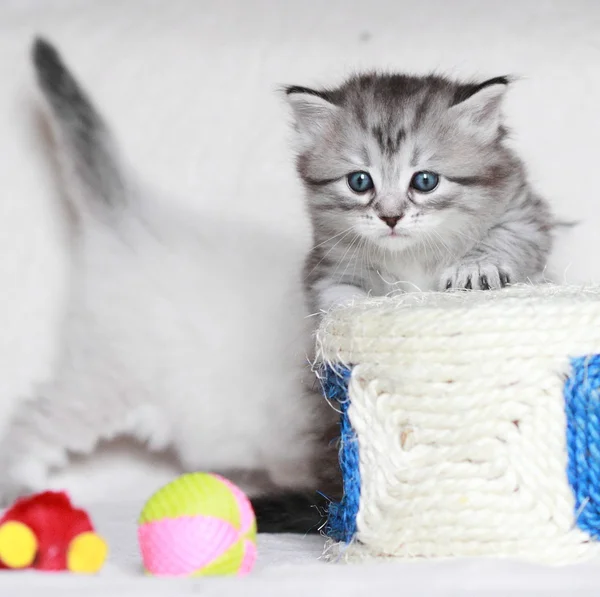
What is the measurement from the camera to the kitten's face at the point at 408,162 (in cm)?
162

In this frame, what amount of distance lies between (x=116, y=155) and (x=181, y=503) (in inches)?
50.6

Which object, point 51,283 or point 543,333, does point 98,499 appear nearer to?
point 51,283

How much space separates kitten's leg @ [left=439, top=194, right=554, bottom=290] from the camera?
1.60 m

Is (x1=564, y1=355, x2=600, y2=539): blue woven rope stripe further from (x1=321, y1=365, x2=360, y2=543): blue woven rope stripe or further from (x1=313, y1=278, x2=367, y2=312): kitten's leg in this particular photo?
(x1=313, y1=278, x2=367, y2=312): kitten's leg

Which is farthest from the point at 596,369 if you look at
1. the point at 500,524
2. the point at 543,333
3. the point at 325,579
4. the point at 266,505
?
the point at 266,505

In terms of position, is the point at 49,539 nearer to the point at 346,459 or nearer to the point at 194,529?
the point at 194,529

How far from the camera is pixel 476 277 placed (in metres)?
1.60

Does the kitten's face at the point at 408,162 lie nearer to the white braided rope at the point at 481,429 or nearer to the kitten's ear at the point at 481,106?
the kitten's ear at the point at 481,106

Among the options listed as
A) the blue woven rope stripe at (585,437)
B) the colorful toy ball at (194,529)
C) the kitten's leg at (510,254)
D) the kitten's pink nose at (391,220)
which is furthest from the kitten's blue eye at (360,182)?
the colorful toy ball at (194,529)

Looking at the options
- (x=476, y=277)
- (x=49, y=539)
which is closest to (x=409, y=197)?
(x=476, y=277)

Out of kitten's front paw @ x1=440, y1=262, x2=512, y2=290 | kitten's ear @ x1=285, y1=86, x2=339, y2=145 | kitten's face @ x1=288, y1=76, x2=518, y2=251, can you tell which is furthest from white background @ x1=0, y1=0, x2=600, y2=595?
kitten's front paw @ x1=440, y1=262, x2=512, y2=290

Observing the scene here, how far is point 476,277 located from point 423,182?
19 cm

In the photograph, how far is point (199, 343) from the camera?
2.09 metres

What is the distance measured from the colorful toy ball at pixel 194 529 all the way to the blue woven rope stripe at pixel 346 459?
0.28 meters
